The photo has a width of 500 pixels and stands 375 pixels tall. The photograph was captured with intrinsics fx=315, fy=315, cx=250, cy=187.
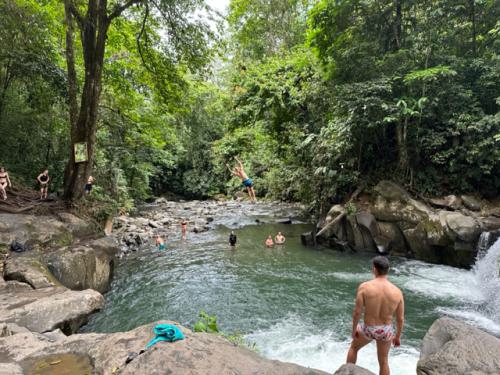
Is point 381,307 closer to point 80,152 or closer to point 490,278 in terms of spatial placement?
point 490,278

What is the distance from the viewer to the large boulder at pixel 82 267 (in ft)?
24.9

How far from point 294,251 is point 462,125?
7652mm

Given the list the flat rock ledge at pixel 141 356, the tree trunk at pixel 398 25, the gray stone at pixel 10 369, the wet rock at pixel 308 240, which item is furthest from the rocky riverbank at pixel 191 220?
the tree trunk at pixel 398 25

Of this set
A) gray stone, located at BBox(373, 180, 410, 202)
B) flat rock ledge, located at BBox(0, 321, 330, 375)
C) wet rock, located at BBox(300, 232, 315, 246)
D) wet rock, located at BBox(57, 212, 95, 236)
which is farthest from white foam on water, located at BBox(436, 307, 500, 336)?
wet rock, located at BBox(57, 212, 95, 236)

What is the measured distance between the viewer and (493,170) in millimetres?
11195

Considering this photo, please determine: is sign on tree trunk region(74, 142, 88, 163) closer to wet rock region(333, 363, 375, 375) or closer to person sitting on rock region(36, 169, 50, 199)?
person sitting on rock region(36, 169, 50, 199)

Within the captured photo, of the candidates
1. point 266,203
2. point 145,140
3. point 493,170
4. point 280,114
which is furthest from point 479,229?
point 266,203

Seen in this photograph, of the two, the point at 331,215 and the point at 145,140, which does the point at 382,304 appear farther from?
the point at 145,140

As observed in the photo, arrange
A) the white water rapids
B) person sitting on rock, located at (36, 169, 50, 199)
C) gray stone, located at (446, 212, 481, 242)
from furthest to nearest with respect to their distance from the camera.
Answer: person sitting on rock, located at (36, 169, 50, 199) → gray stone, located at (446, 212, 481, 242) → the white water rapids

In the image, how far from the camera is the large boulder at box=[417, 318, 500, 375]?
3155 mm

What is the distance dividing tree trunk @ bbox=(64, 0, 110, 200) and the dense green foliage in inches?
60.2

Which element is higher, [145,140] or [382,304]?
[145,140]

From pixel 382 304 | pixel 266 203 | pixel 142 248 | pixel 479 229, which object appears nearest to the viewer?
pixel 382 304

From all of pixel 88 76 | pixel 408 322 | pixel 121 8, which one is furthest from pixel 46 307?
pixel 121 8
